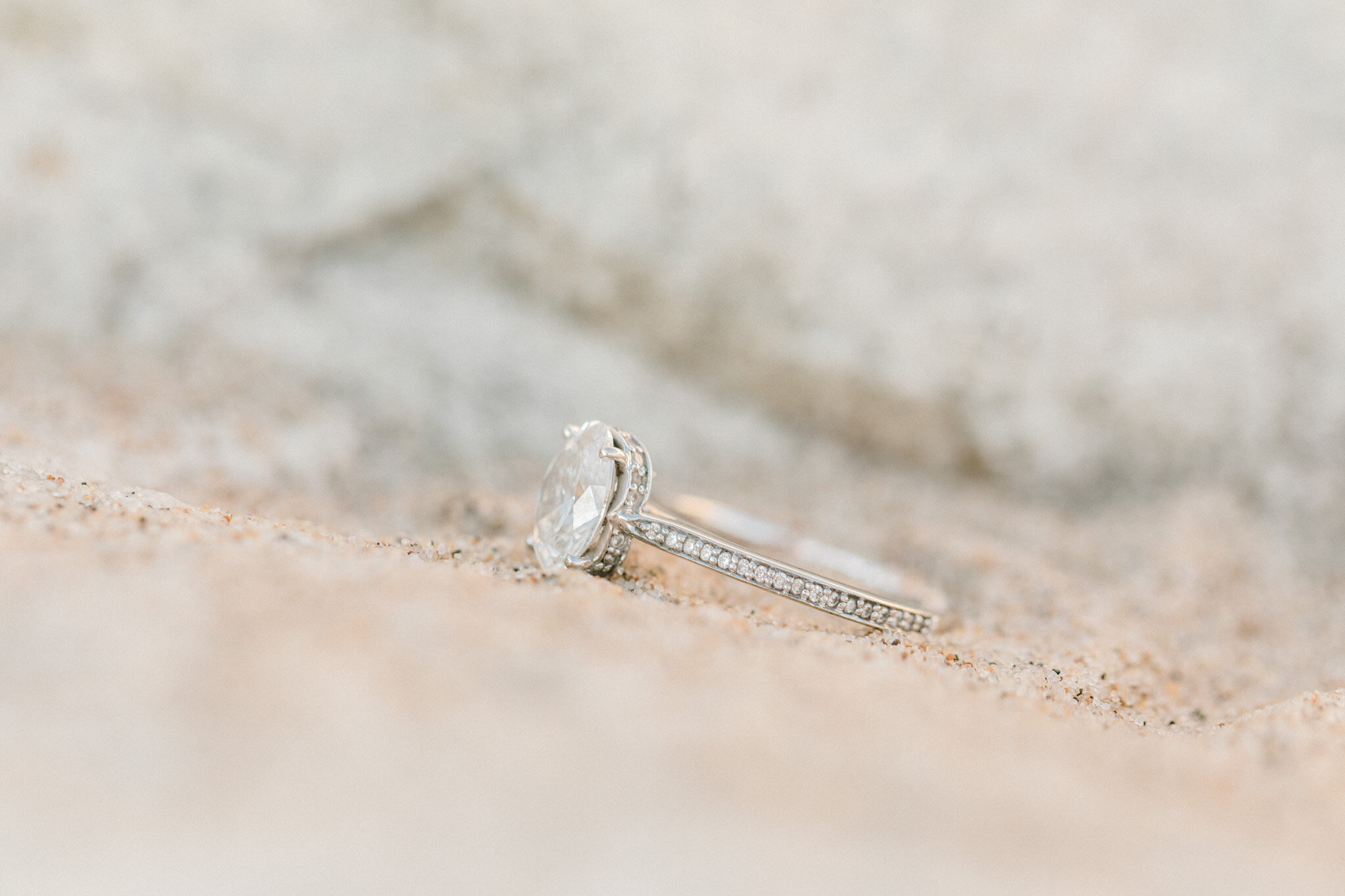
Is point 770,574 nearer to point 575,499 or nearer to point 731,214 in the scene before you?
point 575,499

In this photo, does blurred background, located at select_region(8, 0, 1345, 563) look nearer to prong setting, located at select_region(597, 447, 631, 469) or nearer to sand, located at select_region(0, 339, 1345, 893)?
prong setting, located at select_region(597, 447, 631, 469)

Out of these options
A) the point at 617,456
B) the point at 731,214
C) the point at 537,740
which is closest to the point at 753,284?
the point at 731,214

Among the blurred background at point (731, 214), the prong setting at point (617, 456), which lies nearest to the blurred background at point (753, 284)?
the blurred background at point (731, 214)

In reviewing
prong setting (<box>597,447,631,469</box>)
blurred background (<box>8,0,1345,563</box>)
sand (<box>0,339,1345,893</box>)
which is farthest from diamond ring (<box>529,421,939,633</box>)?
blurred background (<box>8,0,1345,563</box>)

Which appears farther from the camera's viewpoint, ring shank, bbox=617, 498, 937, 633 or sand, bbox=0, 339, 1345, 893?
ring shank, bbox=617, 498, 937, 633

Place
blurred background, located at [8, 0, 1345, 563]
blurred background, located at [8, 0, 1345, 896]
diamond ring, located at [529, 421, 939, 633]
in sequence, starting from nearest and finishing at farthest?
1. diamond ring, located at [529, 421, 939, 633]
2. blurred background, located at [8, 0, 1345, 896]
3. blurred background, located at [8, 0, 1345, 563]

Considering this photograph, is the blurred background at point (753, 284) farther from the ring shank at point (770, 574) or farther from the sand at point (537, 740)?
the sand at point (537, 740)

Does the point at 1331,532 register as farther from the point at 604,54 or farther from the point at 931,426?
the point at 604,54

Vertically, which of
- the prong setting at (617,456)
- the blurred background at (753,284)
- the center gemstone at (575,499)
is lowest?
the center gemstone at (575,499)
